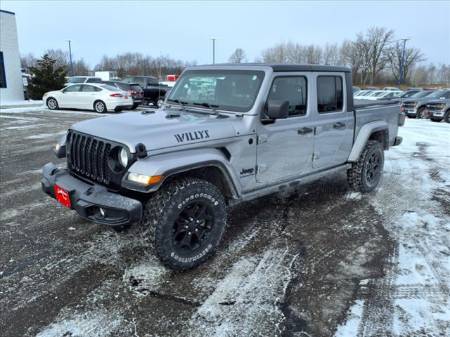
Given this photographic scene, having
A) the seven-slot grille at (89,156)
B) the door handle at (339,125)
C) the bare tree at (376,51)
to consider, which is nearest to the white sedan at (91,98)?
the door handle at (339,125)

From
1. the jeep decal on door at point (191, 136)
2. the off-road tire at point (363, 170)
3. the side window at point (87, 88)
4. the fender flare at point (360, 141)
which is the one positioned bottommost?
the off-road tire at point (363, 170)

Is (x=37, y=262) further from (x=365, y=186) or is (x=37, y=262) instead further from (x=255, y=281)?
(x=365, y=186)

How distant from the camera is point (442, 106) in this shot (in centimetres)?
1725

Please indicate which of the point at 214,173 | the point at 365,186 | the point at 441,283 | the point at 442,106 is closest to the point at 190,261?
the point at 214,173

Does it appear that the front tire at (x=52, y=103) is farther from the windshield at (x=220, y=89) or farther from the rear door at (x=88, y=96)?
the windshield at (x=220, y=89)

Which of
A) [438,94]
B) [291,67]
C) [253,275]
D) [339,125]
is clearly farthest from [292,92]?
[438,94]

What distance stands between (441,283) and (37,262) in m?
3.74

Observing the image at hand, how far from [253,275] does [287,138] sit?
1.61m

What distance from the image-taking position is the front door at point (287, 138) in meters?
4.07

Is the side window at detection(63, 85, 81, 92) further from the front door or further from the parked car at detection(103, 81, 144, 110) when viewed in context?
the front door

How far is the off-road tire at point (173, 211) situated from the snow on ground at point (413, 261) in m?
1.44

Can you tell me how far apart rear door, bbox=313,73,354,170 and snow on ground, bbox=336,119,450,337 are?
1.00 m

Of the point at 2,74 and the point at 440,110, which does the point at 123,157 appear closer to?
the point at 440,110

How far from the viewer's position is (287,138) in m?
4.27
